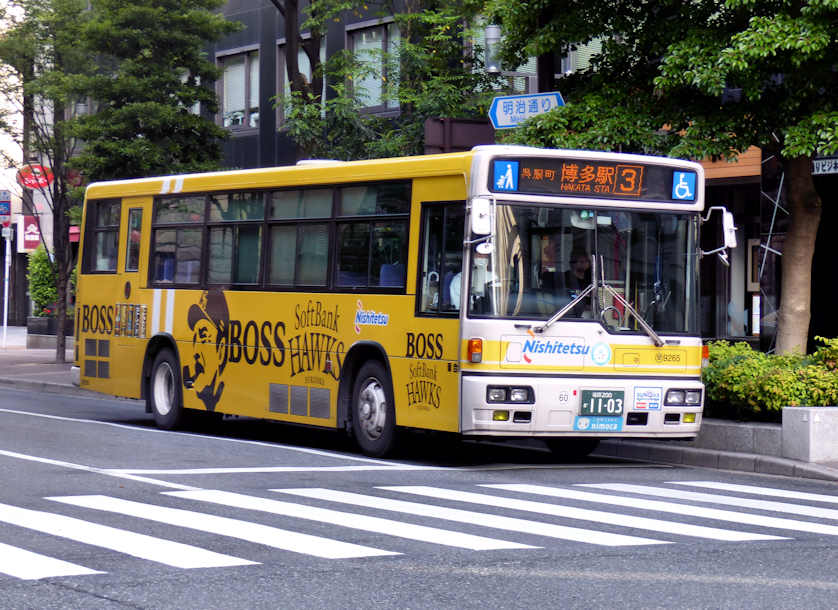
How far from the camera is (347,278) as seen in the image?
49.0 feet

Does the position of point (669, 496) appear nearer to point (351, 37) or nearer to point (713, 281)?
point (713, 281)

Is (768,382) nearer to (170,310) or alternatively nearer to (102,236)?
(170,310)

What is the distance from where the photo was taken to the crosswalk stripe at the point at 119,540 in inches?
317

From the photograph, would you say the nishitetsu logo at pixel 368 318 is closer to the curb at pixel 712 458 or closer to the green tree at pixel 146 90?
the curb at pixel 712 458

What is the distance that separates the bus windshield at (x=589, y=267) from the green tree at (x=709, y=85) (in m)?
2.46

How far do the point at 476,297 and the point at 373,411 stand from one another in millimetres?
2106

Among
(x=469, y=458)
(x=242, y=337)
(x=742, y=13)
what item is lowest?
(x=469, y=458)

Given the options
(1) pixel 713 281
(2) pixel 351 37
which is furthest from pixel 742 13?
(2) pixel 351 37

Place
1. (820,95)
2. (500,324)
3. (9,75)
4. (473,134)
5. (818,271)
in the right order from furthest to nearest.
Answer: (9,75), (818,271), (473,134), (820,95), (500,324)

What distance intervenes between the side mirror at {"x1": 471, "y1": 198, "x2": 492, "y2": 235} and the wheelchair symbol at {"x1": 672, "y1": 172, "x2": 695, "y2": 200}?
7.94 feet

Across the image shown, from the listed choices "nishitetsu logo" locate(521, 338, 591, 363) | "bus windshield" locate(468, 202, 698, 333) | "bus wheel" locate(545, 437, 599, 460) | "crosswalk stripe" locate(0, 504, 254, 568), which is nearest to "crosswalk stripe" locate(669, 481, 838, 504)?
"nishitetsu logo" locate(521, 338, 591, 363)

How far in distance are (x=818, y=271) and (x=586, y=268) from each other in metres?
10.6

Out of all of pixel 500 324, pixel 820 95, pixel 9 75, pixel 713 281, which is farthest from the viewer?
pixel 9 75

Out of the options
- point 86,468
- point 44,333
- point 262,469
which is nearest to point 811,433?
point 262,469
